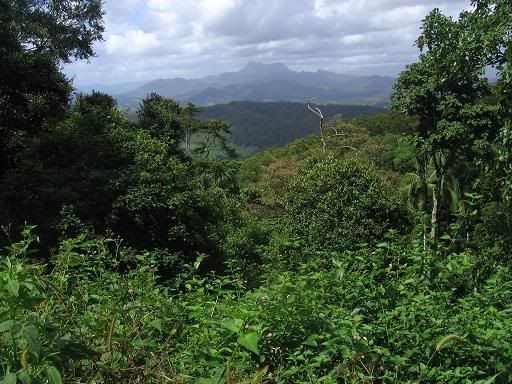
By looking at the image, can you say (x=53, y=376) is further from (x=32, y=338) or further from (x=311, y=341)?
(x=311, y=341)

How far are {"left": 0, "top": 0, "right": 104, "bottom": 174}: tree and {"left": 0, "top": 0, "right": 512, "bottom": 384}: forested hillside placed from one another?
53 mm

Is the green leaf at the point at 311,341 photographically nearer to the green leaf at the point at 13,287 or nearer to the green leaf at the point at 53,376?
the green leaf at the point at 53,376

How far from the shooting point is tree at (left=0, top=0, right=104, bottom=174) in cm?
1239

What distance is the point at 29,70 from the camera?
12797 millimetres

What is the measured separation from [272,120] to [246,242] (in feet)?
545

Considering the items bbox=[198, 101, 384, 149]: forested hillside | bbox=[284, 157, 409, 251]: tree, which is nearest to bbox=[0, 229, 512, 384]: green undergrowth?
bbox=[284, 157, 409, 251]: tree

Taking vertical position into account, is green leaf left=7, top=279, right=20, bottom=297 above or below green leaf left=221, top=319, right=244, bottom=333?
above

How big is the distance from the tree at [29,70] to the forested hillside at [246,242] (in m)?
0.05

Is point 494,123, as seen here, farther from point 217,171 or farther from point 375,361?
point 217,171

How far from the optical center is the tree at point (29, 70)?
1239 cm

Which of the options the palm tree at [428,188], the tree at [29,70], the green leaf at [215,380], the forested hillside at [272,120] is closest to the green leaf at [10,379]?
the green leaf at [215,380]

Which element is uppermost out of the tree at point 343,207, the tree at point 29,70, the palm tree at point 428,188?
the tree at point 29,70

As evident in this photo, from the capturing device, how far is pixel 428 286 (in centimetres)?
304

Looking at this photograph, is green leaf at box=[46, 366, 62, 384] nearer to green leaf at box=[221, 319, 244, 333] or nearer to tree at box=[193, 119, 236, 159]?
green leaf at box=[221, 319, 244, 333]
